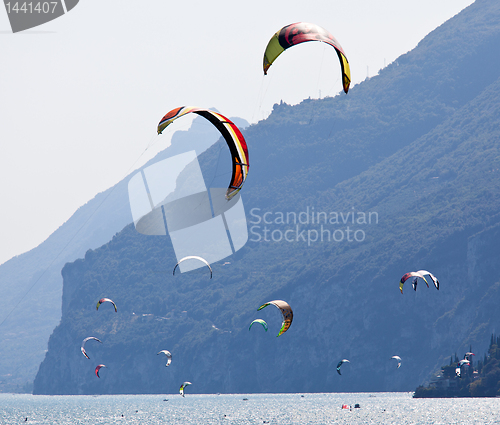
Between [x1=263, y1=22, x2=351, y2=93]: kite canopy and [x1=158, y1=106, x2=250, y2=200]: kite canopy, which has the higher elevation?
[x1=263, y1=22, x2=351, y2=93]: kite canopy

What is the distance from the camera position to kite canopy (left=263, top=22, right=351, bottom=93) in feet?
83.5

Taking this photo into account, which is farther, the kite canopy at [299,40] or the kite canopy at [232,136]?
the kite canopy at [299,40]

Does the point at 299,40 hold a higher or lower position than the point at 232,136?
higher

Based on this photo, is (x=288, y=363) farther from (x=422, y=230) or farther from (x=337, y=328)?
(x=422, y=230)

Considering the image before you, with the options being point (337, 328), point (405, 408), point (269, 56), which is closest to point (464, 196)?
point (337, 328)

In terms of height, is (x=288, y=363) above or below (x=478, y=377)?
above

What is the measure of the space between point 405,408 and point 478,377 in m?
18.4

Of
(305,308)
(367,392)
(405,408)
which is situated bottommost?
(405,408)

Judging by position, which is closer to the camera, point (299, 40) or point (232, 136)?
point (299, 40)

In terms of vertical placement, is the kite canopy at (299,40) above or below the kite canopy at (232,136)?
above

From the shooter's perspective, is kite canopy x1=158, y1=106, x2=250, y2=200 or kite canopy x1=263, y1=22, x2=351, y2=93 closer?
kite canopy x1=158, y1=106, x2=250, y2=200

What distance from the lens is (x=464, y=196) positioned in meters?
189

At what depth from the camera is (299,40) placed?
25.5m

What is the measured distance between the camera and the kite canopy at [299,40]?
83.5 ft
